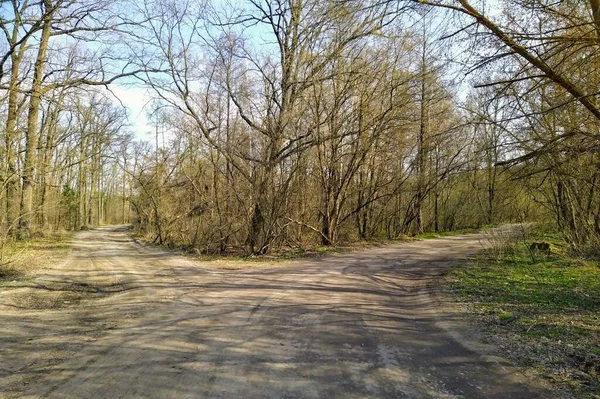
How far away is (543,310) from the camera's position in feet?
23.1

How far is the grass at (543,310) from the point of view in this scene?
4770 millimetres

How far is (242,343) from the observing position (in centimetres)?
548

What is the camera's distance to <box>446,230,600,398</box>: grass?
477cm

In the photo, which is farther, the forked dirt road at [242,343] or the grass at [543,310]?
the grass at [543,310]

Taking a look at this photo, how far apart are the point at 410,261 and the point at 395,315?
766cm

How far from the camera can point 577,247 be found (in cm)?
1308

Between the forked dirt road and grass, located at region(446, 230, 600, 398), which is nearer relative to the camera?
the forked dirt road

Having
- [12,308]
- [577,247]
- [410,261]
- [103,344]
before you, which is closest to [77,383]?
[103,344]

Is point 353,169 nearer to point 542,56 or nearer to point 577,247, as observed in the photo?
point 577,247

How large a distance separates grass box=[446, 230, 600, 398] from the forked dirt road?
518mm

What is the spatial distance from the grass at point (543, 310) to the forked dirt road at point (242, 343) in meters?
0.52

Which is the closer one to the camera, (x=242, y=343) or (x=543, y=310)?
(x=242, y=343)

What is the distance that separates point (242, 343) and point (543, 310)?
541cm

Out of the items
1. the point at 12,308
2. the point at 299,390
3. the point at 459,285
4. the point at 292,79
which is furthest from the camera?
the point at 292,79
